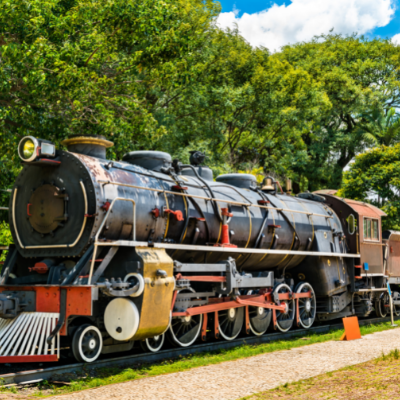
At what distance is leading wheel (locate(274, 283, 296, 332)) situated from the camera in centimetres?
1100

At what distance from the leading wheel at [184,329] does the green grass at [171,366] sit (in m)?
0.40

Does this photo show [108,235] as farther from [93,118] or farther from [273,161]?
[273,161]

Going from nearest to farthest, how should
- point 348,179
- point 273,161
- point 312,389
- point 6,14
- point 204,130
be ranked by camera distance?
1. point 312,389
2. point 6,14
3. point 348,179
4. point 204,130
5. point 273,161

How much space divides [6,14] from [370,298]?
1149 cm

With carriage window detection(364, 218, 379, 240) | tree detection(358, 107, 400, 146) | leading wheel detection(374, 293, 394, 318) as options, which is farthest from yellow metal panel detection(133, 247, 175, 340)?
tree detection(358, 107, 400, 146)

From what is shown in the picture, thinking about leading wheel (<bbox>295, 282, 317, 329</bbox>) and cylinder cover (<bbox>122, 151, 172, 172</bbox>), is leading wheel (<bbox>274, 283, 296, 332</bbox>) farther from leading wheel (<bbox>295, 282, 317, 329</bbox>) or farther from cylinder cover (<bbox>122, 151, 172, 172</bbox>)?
cylinder cover (<bbox>122, 151, 172, 172</bbox>)

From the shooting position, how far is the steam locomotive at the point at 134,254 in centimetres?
700

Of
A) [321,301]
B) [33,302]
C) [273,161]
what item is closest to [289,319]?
[321,301]

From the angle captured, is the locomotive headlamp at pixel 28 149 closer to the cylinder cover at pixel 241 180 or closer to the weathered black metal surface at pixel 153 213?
the weathered black metal surface at pixel 153 213

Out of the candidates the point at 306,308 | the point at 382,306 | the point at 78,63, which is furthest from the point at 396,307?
the point at 78,63

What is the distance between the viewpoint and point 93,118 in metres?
12.1

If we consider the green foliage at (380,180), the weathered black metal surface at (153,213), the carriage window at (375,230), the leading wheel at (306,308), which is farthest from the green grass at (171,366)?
the green foliage at (380,180)

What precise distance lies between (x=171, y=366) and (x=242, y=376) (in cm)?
122

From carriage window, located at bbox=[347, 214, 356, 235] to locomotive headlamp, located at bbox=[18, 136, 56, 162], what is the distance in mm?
8582
